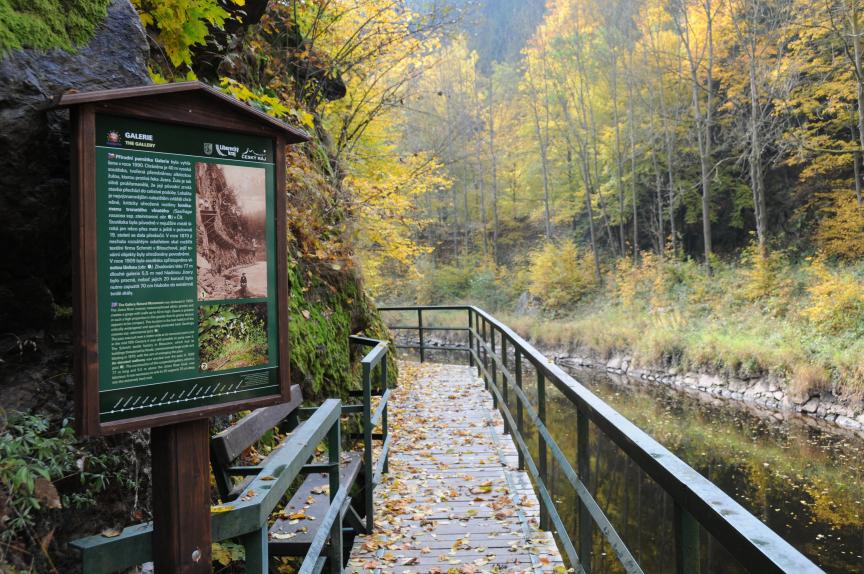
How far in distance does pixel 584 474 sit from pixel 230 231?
1.87 metres

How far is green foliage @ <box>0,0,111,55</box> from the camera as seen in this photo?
2207mm

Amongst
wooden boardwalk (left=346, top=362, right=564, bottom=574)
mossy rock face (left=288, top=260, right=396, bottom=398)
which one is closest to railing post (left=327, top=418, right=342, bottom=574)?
wooden boardwalk (left=346, top=362, right=564, bottom=574)

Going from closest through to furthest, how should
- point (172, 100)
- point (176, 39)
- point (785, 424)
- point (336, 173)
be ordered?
point (172, 100) < point (176, 39) < point (336, 173) < point (785, 424)

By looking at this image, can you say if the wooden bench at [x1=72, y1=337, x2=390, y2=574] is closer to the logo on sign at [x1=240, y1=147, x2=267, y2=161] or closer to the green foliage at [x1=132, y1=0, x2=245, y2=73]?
the logo on sign at [x1=240, y1=147, x2=267, y2=161]

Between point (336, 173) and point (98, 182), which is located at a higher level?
point (336, 173)

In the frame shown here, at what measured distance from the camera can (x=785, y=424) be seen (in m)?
11.2

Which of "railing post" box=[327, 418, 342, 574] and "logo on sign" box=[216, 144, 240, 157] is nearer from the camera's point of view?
"logo on sign" box=[216, 144, 240, 157]

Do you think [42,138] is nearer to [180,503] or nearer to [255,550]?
[180,503]

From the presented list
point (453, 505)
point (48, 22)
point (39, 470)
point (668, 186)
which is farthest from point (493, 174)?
point (39, 470)

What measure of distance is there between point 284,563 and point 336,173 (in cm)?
616

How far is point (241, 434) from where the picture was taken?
9.96ft

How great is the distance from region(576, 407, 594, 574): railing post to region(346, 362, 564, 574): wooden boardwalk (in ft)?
2.78

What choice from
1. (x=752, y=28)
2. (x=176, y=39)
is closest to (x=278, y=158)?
(x=176, y=39)

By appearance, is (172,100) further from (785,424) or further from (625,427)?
(785,424)
